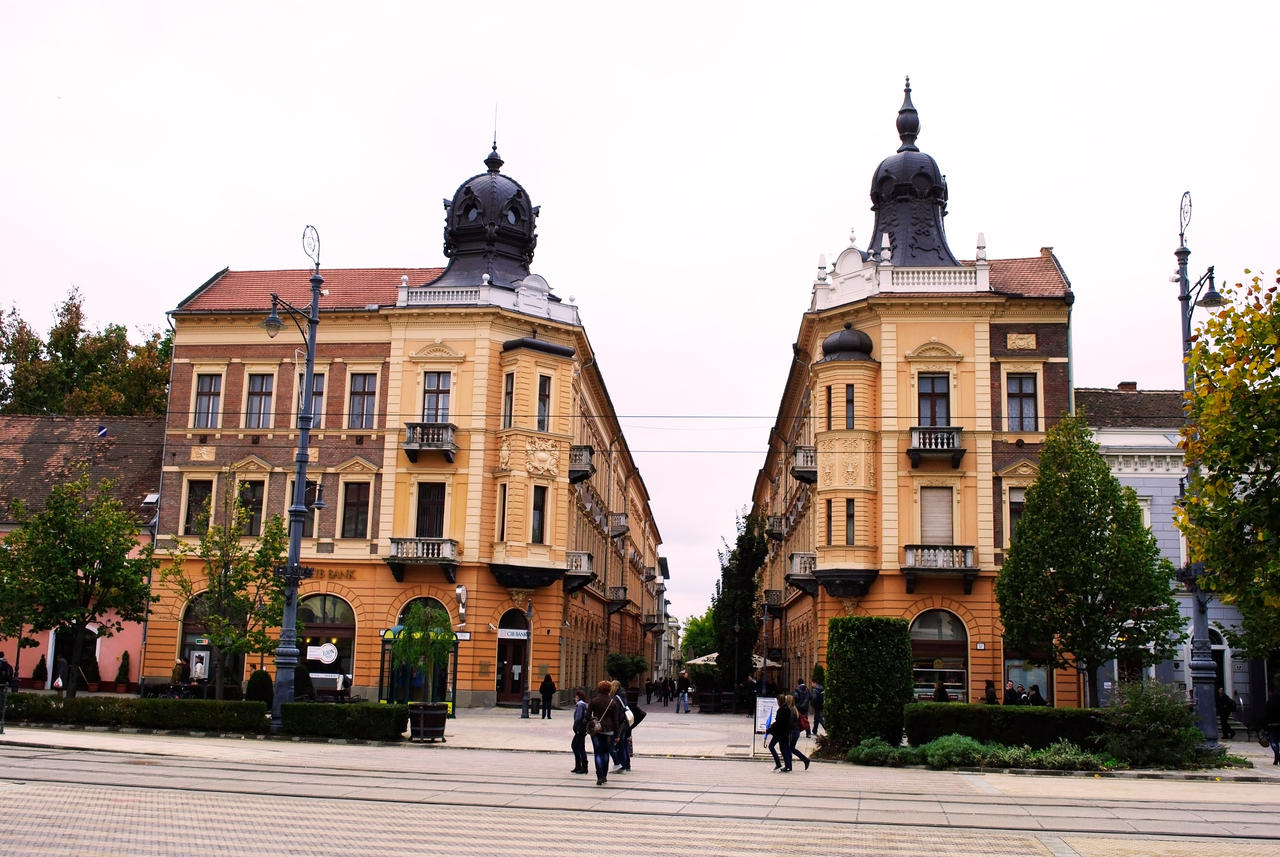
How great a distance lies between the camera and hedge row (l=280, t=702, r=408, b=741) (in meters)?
25.5

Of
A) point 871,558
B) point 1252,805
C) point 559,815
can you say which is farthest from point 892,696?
point 871,558

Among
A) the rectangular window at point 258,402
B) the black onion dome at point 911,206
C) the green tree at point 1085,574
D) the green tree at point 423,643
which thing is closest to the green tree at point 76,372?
the rectangular window at point 258,402

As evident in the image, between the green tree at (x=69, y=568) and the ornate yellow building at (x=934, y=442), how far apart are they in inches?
866

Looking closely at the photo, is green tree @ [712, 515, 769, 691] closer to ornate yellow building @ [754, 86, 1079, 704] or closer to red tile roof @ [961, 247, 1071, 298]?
ornate yellow building @ [754, 86, 1079, 704]

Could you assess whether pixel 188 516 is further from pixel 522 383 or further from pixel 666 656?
pixel 666 656

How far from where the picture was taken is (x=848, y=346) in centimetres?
4103

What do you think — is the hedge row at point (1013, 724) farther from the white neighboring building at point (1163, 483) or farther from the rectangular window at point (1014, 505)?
the rectangular window at point (1014, 505)

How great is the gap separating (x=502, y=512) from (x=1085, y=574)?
20.1 m

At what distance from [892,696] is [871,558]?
1605cm

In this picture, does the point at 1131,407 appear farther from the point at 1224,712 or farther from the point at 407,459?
the point at 407,459

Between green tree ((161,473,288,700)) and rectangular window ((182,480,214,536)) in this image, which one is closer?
green tree ((161,473,288,700))

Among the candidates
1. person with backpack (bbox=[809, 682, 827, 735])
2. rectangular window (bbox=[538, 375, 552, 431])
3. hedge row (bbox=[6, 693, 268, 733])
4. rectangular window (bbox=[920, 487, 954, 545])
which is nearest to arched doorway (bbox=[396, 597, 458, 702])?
rectangular window (bbox=[538, 375, 552, 431])

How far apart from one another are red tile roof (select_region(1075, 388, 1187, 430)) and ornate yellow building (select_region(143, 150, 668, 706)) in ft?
60.0

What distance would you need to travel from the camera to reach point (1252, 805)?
17.5 meters
